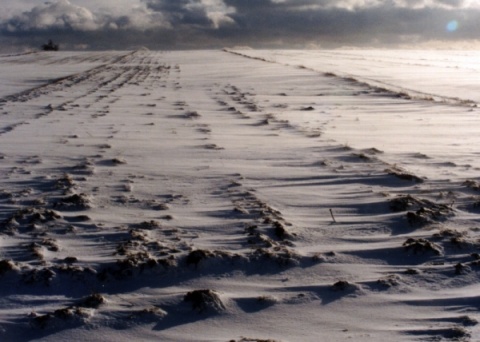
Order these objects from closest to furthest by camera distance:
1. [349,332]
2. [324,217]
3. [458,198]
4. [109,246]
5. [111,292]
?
[349,332] → [111,292] → [109,246] → [324,217] → [458,198]

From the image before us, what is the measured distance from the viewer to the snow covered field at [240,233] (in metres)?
3.96

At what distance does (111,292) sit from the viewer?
4348mm

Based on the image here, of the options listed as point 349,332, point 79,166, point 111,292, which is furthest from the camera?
point 79,166

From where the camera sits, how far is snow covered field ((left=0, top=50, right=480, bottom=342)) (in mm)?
3955

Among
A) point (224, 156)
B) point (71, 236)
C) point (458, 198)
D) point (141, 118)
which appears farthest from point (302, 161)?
point (141, 118)

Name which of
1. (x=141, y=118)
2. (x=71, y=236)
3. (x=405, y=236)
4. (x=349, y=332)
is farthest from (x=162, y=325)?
(x=141, y=118)

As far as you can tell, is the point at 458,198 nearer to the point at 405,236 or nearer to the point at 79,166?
the point at 405,236

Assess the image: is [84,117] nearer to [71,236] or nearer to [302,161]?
[302,161]

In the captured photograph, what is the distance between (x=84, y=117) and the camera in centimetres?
1349

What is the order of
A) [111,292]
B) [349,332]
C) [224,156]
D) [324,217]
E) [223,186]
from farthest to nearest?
[224,156]
[223,186]
[324,217]
[111,292]
[349,332]

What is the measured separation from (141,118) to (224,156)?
489 centimetres

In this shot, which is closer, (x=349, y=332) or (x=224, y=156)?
A: (x=349, y=332)

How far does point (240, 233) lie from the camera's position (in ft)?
17.8

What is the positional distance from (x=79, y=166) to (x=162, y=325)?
4.56 m
